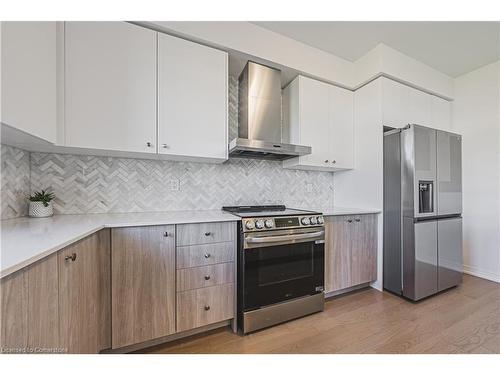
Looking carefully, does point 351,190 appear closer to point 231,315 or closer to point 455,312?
point 455,312

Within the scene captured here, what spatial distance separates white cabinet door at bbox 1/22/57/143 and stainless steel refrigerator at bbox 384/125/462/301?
284 centimetres

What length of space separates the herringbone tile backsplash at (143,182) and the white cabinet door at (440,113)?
186 cm

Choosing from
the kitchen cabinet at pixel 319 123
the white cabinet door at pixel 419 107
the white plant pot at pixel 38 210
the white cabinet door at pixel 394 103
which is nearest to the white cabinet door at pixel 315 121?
the kitchen cabinet at pixel 319 123

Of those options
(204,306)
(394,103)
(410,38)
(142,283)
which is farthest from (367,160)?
(142,283)

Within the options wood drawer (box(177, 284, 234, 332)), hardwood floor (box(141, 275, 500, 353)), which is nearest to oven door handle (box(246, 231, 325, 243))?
wood drawer (box(177, 284, 234, 332))

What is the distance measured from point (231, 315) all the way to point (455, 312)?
2005mm

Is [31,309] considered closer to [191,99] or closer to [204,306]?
[204,306]

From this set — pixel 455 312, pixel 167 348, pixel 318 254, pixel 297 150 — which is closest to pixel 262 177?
pixel 297 150

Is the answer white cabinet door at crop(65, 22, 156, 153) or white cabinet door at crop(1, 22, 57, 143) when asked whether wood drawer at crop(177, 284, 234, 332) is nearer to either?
white cabinet door at crop(65, 22, 156, 153)

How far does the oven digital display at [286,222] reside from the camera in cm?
175

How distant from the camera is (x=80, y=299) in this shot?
106 cm

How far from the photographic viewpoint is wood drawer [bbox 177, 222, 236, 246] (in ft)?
4.89

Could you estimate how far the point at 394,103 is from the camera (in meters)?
2.46

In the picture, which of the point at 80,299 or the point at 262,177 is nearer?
the point at 80,299
